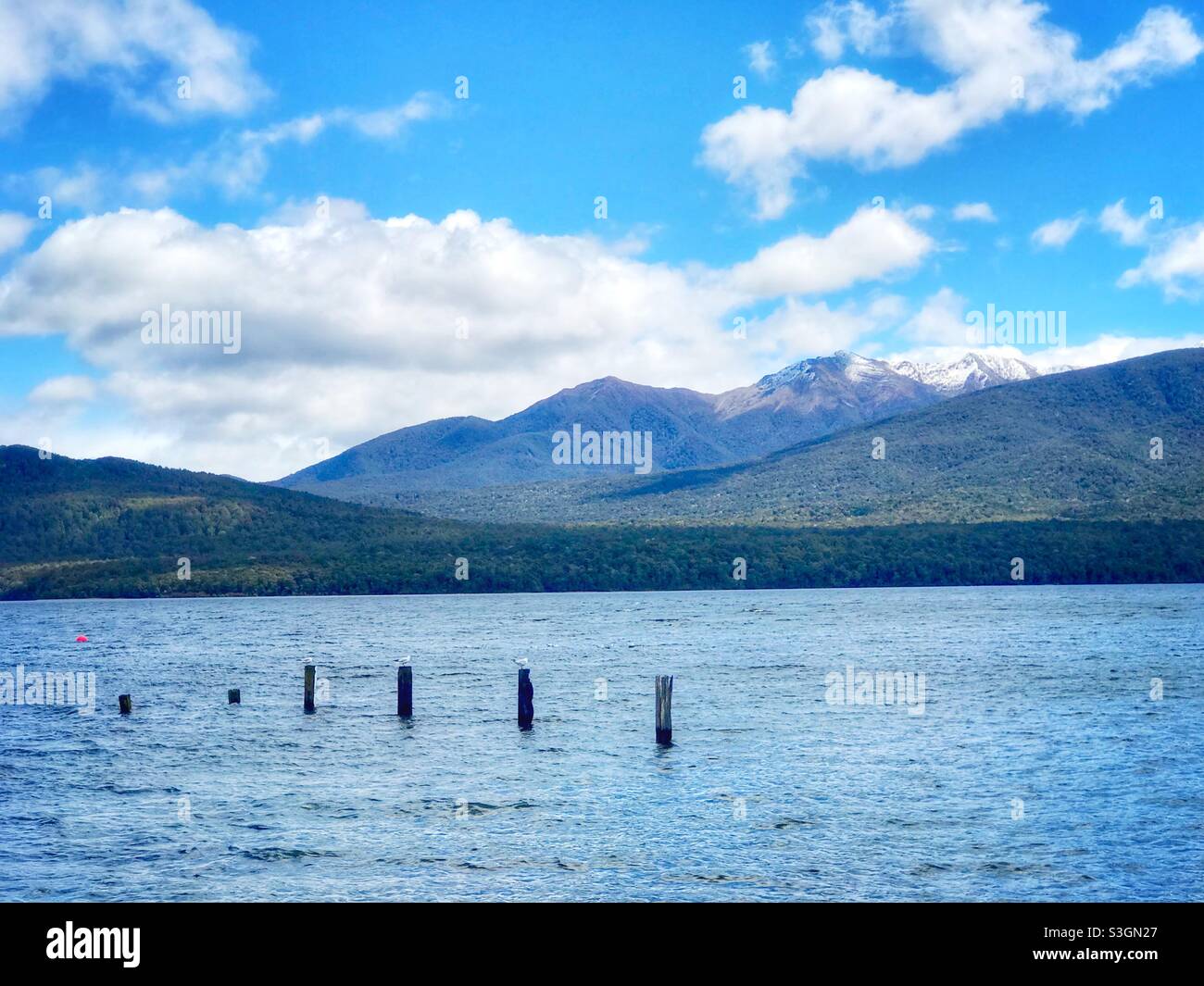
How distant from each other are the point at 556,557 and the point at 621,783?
5729 inches

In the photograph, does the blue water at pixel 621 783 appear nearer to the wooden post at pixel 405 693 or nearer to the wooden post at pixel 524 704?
the wooden post at pixel 524 704

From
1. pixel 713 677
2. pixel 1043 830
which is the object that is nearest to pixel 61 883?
pixel 1043 830

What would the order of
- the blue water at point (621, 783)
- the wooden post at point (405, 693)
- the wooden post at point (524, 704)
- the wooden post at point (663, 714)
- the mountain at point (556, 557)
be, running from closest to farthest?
1. the blue water at point (621, 783)
2. the wooden post at point (663, 714)
3. the wooden post at point (524, 704)
4. the wooden post at point (405, 693)
5. the mountain at point (556, 557)

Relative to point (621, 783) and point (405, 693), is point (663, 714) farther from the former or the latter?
point (405, 693)

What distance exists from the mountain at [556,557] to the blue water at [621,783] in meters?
87.2

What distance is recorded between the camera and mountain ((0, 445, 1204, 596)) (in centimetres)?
16062

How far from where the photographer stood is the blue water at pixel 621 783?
22.8 metres

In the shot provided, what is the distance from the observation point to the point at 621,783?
106ft

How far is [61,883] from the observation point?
22.8 metres

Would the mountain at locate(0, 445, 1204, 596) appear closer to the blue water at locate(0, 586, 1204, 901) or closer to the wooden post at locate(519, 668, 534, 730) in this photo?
the blue water at locate(0, 586, 1204, 901)

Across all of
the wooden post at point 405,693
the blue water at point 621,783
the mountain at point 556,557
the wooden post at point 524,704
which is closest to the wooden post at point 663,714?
the blue water at point 621,783

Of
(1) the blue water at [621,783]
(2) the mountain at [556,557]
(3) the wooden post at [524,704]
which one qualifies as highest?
(2) the mountain at [556,557]

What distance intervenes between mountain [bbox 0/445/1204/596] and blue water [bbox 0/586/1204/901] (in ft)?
286
